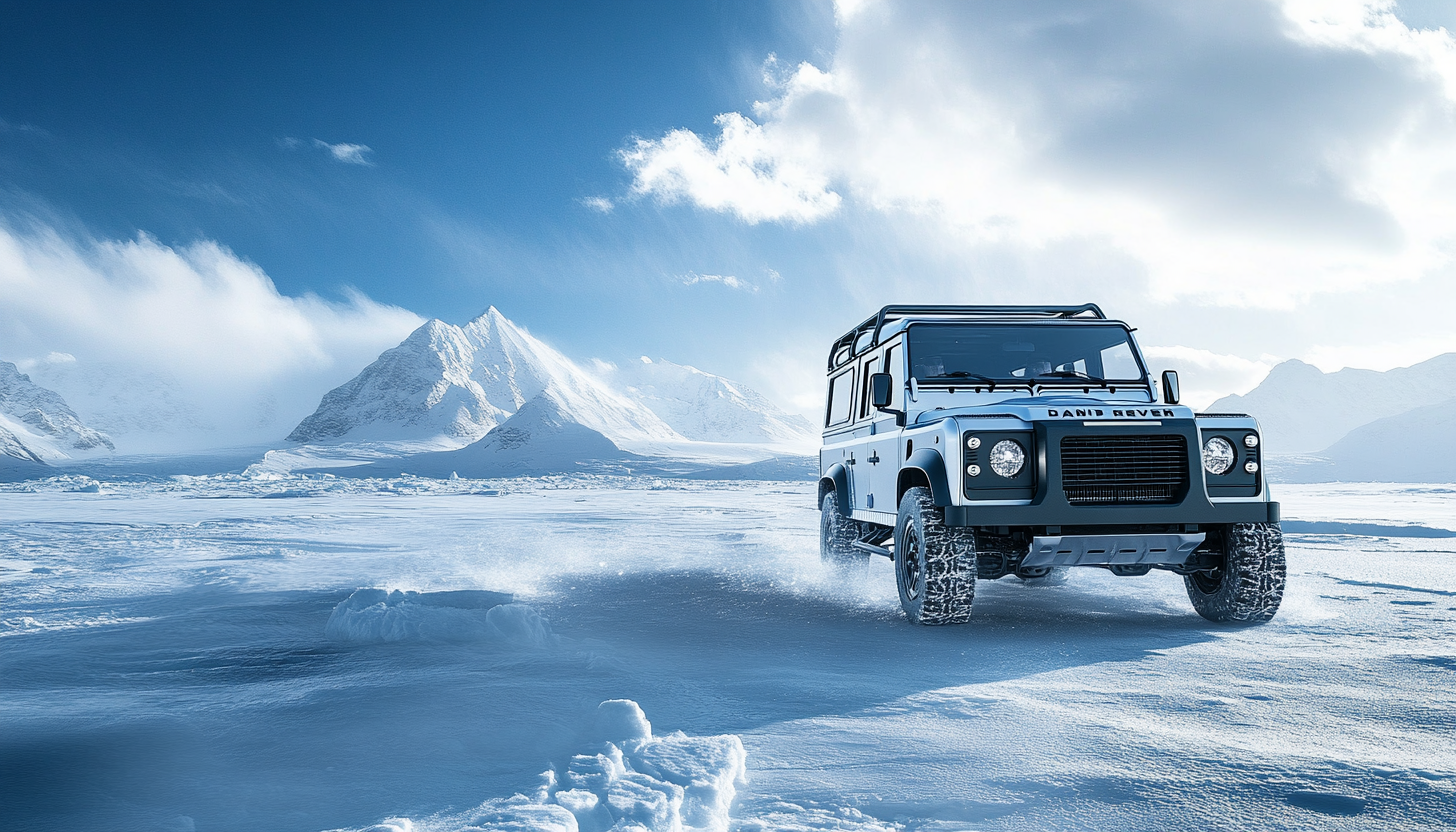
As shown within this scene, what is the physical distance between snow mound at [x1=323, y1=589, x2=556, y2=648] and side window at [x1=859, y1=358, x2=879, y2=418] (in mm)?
3400

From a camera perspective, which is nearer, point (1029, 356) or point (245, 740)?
point (245, 740)

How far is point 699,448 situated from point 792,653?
145907mm

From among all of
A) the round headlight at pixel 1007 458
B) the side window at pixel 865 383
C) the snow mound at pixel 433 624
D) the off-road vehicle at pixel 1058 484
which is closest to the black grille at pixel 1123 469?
the off-road vehicle at pixel 1058 484

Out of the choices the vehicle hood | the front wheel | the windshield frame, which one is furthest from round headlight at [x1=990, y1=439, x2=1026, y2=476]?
the front wheel

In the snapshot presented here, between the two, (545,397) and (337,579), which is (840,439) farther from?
(545,397)

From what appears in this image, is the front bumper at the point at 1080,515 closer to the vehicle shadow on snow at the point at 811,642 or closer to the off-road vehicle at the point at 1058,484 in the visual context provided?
the off-road vehicle at the point at 1058,484

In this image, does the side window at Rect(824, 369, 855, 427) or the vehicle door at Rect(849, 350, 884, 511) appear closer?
the vehicle door at Rect(849, 350, 884, 511)

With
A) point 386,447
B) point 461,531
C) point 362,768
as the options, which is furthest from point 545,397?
point 362,768

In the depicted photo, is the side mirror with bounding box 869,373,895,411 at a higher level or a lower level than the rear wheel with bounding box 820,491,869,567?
higher

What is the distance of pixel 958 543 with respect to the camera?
503 centimetres

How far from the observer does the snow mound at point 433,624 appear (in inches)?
195

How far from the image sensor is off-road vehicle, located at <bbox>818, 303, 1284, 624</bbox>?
4777mm

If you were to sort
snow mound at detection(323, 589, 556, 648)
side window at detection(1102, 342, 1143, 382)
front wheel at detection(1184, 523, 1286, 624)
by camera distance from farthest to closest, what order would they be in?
side window at detection(1102, 342, 1143, 382) → front wheel at detection(1184, 523, 1286, 624) → snow mound at detection(323, 589, 556, 648)

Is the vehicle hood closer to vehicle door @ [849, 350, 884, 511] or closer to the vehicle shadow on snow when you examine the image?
the vehicle shadow on snow
